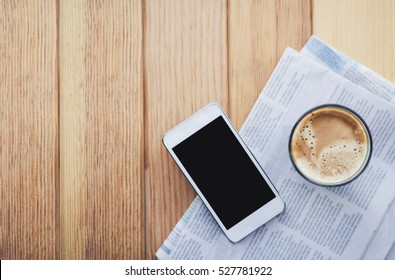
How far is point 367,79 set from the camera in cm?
61

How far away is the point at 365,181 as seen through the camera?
0.61m

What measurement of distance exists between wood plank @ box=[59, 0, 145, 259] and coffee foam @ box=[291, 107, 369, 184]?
0.21 meters

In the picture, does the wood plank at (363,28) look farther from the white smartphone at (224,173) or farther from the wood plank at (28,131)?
the wood plank at (28,131)

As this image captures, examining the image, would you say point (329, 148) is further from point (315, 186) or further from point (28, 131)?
point (28, 131)

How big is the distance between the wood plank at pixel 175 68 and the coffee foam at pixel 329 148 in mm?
115

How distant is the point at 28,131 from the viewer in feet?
2.00

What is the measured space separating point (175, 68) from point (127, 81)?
6cm

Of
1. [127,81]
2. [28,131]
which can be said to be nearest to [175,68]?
[127,81]

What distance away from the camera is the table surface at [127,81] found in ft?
1.99

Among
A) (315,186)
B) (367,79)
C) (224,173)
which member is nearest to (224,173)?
(224,173)

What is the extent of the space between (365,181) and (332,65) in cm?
16

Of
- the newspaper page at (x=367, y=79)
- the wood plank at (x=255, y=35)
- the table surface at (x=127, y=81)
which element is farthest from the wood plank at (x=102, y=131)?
the newspaper page at (x=367, y=79)

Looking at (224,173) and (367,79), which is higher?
(367,79)
